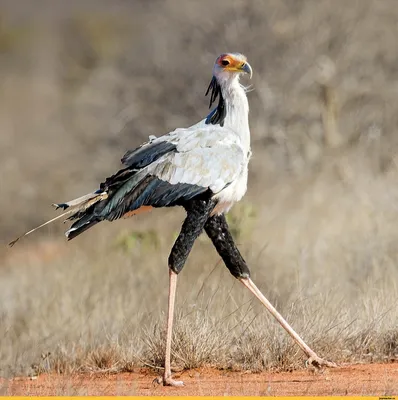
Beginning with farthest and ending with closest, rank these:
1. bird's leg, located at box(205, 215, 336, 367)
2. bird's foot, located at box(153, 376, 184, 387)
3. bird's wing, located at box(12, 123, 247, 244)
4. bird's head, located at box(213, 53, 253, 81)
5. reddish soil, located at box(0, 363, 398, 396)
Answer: bird's head, located at box(213, 53, 253, 81), bird's leg, located at box(205, 215, 336, 367), bird's wing, located at box(12, 123, 247, 244), bird's foot, located at box(153, 376, 184, 387), reddish soil, located at box(0, 363, 398, 396)

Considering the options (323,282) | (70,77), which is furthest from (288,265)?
(70,77)

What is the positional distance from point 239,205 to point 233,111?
5197 mm

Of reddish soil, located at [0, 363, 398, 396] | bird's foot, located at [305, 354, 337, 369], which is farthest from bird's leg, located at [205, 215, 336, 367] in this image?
reddish soil, located at [0, 363, 398, 396]

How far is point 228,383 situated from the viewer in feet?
19.8

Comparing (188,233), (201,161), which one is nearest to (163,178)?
(201,161)

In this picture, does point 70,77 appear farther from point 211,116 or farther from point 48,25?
point 211,116

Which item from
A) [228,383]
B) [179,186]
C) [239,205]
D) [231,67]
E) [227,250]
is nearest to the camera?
[228,383]

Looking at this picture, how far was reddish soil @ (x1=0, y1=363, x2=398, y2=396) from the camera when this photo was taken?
18.7 ft

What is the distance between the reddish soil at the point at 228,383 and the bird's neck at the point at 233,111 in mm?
1477

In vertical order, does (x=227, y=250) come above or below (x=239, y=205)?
below

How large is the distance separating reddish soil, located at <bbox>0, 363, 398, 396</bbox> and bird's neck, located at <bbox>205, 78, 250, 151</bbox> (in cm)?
148

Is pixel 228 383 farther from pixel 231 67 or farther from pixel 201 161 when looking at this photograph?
pixel 231 67

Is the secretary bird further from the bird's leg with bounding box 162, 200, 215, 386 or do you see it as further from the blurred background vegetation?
the blurred background vegetation

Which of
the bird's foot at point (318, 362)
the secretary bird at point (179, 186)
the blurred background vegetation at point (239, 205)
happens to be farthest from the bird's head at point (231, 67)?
the bird's foot at point (318, 362)
